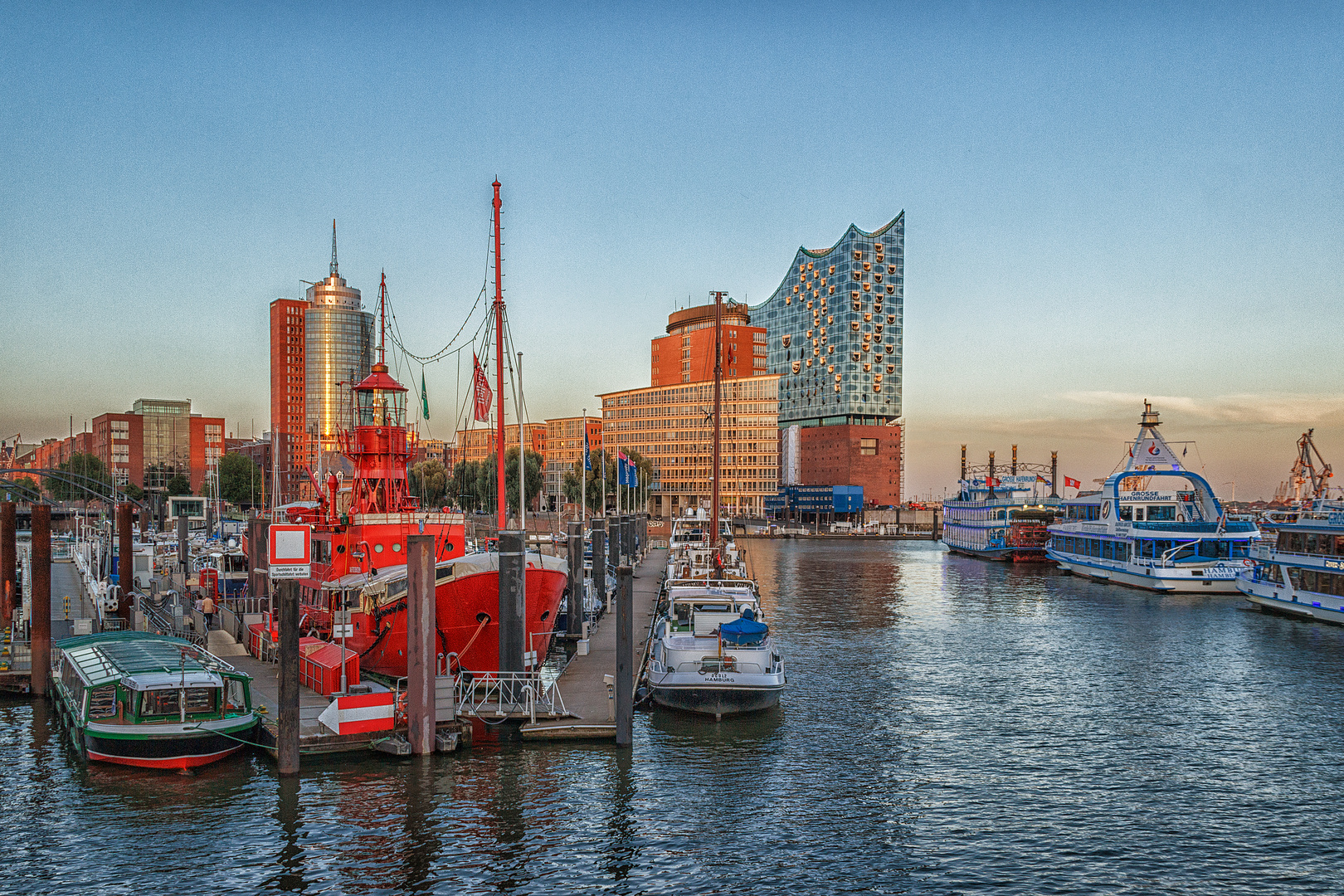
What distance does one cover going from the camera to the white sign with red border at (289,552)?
24.2 metres

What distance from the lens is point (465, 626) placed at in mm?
31094

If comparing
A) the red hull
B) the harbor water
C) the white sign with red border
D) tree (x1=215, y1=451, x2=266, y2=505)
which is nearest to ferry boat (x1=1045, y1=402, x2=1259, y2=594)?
the harbor water

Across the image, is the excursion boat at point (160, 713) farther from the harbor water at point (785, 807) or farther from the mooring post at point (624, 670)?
the mooring post at point (624, 670)

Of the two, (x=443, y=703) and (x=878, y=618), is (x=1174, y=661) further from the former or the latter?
(x=443, y=703)

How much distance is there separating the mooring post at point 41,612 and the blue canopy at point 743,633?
24.3m

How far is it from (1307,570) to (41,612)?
69.8 metres

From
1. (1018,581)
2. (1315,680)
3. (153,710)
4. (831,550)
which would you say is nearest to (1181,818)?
(1315,680)

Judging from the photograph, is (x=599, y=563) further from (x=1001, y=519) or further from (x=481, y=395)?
(x=1001, y=519)

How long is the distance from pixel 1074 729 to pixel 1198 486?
62.4 m

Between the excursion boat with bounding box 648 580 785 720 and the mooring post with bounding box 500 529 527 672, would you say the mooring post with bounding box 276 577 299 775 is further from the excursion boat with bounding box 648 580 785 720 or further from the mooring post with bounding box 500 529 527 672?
the excursion boat with bounding box 648 580 785 720

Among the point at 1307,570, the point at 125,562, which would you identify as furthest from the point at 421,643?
the point at 1307,570

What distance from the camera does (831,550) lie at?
134 m

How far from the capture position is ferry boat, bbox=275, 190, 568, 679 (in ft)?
102

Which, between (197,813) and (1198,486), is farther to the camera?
(1198,486)
